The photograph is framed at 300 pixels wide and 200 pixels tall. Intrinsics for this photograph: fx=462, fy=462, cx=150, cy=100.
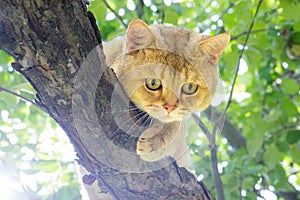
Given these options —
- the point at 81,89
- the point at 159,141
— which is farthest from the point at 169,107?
the point at 81,89

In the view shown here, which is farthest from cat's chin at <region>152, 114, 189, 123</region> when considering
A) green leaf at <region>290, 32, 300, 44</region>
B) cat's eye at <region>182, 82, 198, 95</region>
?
green leaf at <region>290, 32, 300, 44</region>

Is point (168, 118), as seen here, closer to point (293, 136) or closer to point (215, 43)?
point (215, 43)

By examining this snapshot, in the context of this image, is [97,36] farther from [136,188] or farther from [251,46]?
[251,46]

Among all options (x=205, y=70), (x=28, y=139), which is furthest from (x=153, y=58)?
(x=28, y=139)

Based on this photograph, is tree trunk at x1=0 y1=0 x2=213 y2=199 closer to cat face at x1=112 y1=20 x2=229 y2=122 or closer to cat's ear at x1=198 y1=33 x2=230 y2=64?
cat face at x1=112 y1=20 x2=229 y2=122

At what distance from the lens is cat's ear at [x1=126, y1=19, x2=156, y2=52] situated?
1.78 meters

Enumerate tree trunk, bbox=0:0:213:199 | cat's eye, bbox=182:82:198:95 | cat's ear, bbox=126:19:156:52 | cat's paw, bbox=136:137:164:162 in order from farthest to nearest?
cat's eye, bbox=182:82:198:95 → cat's ear, bbox=126:19:156:52 → cat's paw, bbox=136:137:164:162 → tree trunk, bbox=0:0:213:199

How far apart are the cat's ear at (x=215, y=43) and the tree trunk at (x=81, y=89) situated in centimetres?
56

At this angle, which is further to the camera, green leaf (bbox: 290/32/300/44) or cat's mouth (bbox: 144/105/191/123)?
green leaf (bbox: 290/32/300/44)

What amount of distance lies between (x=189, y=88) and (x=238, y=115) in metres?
2.13

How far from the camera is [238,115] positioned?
3.96 m

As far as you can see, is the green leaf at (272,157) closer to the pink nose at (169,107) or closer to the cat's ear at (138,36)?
the pink nose at (169,107)

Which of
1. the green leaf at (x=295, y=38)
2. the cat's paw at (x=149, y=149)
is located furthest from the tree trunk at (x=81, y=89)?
the green leaf at (x=295, y=38)

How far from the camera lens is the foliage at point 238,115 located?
2.46 meters
